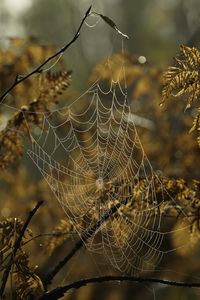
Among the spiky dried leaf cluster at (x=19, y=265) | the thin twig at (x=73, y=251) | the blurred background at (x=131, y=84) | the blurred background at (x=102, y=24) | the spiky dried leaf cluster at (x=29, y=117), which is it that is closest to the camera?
the spiky dried leaf cluster at (x=19, y=265)

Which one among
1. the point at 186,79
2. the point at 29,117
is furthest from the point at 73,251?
the point at 29,117

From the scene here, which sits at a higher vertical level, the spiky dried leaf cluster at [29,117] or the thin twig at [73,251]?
→ the spiky dried leaf cluster at [29,117]

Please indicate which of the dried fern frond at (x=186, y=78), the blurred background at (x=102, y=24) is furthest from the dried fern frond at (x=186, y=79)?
the blurred background at (x=102, y=24)

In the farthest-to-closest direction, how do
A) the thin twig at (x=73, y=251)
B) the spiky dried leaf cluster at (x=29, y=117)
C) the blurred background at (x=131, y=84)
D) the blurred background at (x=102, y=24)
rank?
1. the blurred background at (x=102, y=24)
2. the blurred background at (x=131, y=84)
3. the spiky dried leaf cluster at (x=29, y=117)
4. the thin twig at (x=73, y=251)

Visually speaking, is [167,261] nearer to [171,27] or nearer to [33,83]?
[33,83]

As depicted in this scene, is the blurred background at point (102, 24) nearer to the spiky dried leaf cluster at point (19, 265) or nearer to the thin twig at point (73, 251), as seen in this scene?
the thin twig at point (73, 251)

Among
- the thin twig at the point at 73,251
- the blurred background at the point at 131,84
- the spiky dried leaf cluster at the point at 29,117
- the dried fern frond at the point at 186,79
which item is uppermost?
the blurred background at the point at 131,84

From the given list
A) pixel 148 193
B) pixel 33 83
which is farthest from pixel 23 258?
pixel 33 83

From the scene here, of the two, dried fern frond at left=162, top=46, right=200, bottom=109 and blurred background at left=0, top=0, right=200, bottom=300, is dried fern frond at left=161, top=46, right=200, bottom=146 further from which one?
blurred background at left=0, top=0, right=200, bottom=300

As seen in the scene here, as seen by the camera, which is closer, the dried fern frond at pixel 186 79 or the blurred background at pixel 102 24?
the dried fern frond at pixel 186 79

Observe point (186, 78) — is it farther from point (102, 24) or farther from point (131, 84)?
point (102, 24)
